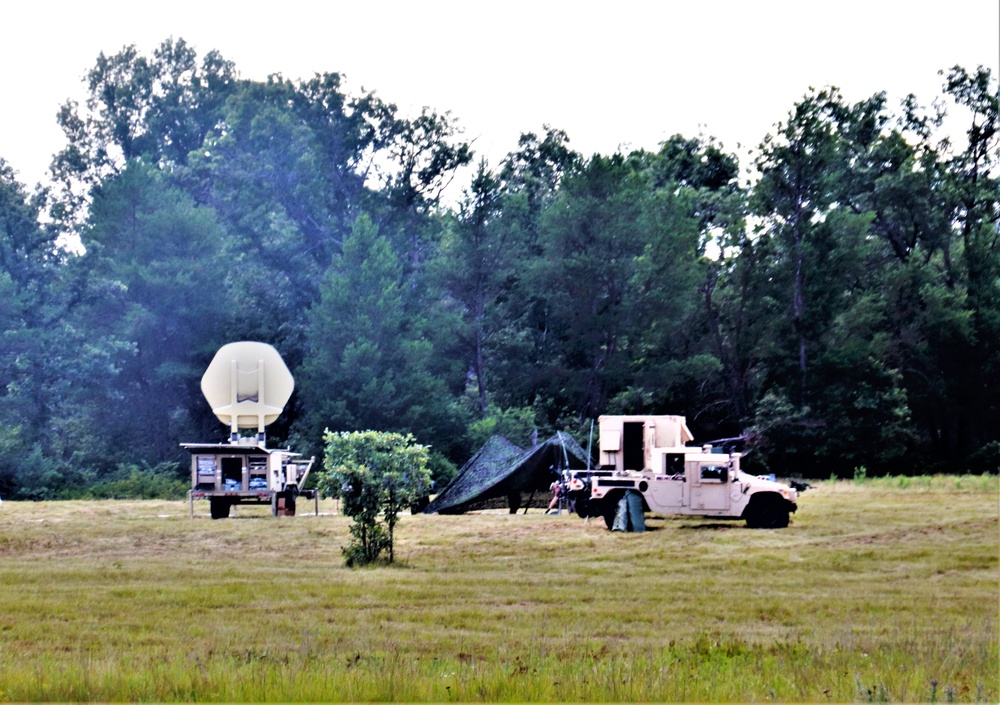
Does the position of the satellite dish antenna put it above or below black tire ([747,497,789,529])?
above

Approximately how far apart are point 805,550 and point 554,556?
120 inches

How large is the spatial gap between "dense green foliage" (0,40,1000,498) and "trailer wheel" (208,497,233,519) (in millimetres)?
13842

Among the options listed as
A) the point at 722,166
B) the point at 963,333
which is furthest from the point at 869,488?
the point at 722,166

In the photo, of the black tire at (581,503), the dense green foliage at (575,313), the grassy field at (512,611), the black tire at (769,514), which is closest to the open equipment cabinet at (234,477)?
the grassy field at (512,611)

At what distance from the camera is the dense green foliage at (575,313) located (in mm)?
34719

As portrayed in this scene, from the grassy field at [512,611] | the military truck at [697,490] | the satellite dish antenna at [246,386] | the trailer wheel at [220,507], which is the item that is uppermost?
the satellite dish antenna at [246,386]

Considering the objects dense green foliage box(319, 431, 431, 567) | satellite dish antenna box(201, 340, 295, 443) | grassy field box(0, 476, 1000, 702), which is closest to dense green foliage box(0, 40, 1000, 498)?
satellite dish antenna box(201, 340, 295, 443)

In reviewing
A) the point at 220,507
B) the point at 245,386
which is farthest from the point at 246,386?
the point at 220,507

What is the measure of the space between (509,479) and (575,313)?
17.7 metres

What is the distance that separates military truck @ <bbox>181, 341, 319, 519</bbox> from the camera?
2092 cm

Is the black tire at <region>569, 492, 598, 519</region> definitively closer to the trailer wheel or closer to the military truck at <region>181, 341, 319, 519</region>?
the military truck at <region>181, 341, 319, 519</region>

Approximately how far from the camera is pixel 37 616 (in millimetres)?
10125

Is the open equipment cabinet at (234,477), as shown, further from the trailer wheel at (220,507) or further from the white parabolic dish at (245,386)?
the white parabolic dish at (245,386)

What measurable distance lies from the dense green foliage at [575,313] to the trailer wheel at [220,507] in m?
13.8
